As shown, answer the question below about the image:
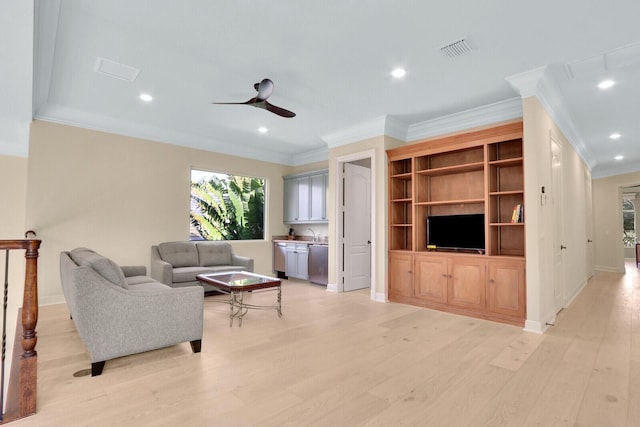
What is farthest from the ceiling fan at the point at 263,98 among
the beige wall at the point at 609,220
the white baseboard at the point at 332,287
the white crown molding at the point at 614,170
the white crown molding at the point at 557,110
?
the beige wall at the point at 609,220

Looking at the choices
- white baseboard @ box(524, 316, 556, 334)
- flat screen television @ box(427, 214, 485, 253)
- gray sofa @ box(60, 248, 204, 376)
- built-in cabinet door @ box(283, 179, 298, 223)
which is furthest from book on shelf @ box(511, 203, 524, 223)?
built-in cabinet door @ box(283, 179, 298, 223)

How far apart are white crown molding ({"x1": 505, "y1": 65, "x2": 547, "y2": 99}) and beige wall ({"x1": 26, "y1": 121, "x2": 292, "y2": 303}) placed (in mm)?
5103

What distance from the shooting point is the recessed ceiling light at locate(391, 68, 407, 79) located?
3.64m

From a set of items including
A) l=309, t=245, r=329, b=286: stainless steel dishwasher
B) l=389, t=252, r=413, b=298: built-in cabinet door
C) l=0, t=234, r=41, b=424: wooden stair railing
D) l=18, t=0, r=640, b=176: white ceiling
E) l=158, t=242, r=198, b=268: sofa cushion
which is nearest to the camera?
l=0, t=234, r=41, b=424: wooden stair railing

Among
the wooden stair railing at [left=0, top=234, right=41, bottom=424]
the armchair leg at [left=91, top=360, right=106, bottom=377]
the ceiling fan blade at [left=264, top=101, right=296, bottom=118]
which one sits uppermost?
the ceiling fan blade at [left=264, top=101, right=296, bottom=118]

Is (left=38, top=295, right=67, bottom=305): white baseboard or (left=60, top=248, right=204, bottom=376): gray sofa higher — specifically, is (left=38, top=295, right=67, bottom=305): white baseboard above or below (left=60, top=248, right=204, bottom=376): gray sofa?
below

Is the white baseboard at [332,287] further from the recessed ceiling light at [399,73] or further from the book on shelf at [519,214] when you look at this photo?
the recessed ceiling light at [399,73]

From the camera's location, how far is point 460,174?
16.3 feet

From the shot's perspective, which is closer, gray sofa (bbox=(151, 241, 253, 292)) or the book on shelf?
the book on shelf

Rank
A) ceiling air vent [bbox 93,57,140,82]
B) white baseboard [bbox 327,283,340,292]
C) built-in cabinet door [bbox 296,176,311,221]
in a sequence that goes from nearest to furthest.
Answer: ceiling air vent [bbox 93,57,140,82] → white baseboard [bbox 327,283,340,292] → built-in cabinet door [bbox 296,176,311,221]

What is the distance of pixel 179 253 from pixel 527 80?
5522 mm

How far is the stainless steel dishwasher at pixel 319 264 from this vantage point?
246 inches

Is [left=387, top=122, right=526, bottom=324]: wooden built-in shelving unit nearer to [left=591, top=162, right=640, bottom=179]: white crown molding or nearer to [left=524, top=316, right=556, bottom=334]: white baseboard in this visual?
[left=524, top=316, right=556, bottom=334]: white baseboard

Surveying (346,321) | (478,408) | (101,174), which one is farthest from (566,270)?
(101,174)
